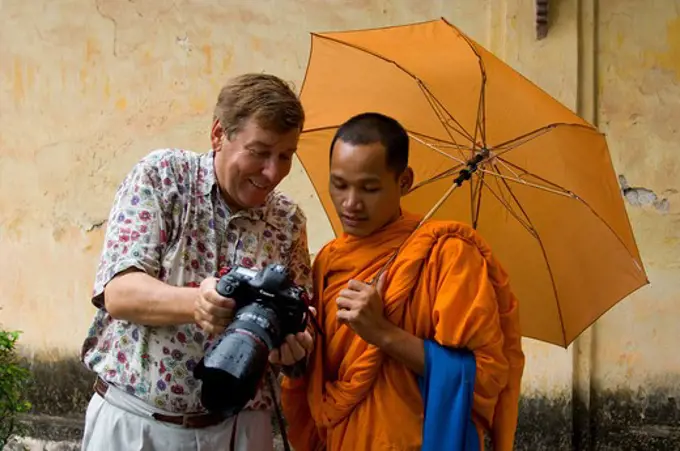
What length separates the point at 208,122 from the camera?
14.3 ft

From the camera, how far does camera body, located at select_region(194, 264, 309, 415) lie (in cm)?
149

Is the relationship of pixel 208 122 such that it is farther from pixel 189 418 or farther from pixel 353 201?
pixel 189 418

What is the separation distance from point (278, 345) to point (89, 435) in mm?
554

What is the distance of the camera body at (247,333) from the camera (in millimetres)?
1485

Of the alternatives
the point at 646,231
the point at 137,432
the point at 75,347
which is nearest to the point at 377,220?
the point at 137,432

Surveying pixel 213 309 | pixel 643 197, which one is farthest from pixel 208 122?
pixel 213 309

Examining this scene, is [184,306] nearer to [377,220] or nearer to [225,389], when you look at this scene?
[225,389]

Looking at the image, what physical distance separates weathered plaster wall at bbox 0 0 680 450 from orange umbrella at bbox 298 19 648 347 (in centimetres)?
164

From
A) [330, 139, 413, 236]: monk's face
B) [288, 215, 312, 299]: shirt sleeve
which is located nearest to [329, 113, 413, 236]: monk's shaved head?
[330, 139, 413, 236]: monk's face

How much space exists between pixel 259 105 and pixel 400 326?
59cm

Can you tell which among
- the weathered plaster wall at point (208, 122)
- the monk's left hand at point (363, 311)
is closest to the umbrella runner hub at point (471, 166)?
the monk's left hand at point (363, 311)

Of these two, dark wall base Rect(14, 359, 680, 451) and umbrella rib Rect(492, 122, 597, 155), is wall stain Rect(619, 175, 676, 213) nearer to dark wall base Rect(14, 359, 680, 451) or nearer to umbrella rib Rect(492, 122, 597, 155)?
dark wall base Rect(14, 359, 680, 451)

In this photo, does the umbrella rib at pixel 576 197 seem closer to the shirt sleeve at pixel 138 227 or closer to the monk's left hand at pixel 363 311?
the monk's left hand at pixel 363 311

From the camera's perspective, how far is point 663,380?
3.90m
